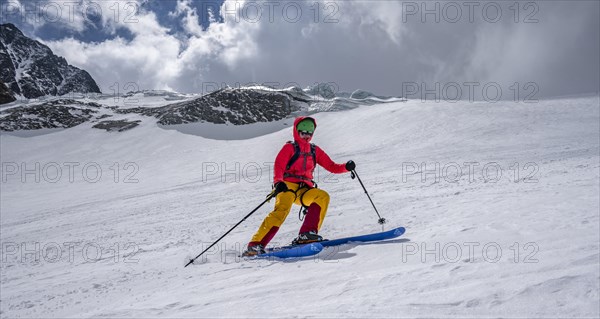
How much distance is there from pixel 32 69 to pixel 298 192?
713ft

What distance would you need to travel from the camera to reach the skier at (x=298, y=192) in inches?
209

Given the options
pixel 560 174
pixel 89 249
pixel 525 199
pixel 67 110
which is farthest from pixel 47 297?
pixel 67 110

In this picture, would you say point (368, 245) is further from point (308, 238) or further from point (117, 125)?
point (117, 125)

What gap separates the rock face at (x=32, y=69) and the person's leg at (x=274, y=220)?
199422mm

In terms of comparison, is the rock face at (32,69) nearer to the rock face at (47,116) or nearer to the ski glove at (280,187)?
the rock face at (47,116)

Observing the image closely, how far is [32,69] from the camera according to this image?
6855 inches

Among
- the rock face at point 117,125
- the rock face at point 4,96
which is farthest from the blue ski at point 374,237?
the rock face at point 4,96

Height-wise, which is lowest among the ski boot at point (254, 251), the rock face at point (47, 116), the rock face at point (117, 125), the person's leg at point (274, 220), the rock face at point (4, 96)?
the ski boot at point (254, 251)

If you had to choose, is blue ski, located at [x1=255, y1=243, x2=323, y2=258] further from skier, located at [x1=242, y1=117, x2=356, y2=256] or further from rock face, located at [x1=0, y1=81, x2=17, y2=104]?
rock face, located at [x1=0, y1=81, x2=17, y2=104]

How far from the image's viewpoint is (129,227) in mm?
8875

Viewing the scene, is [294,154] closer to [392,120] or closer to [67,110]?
[392,120]

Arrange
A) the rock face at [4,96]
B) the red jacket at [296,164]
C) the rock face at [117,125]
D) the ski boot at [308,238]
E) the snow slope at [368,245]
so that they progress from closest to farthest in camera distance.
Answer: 1. the snow slope at [368,245]
2. the ski boot at [308,238]
3. the red jacket at [296,164]
4. the rock face at [117,125]
5. the rock face at [4,96]

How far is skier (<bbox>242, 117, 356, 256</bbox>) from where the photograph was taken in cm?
530

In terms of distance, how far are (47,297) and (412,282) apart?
438cm
